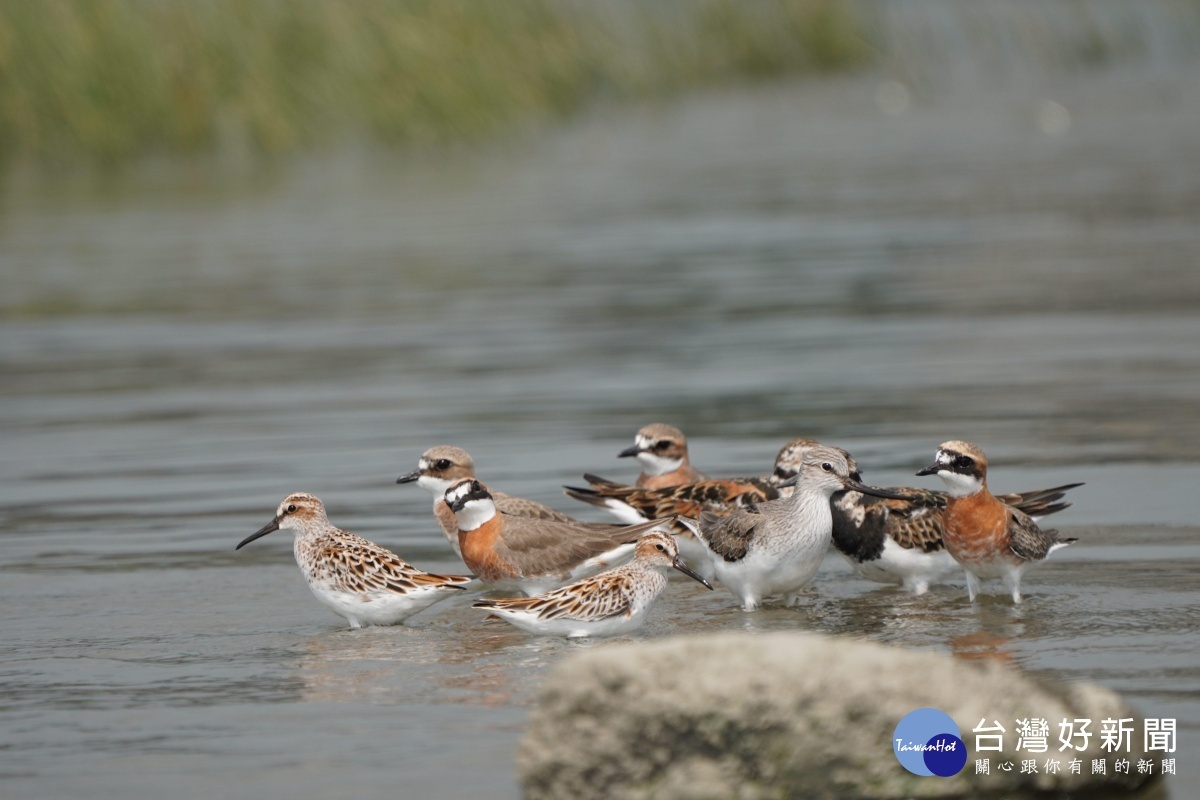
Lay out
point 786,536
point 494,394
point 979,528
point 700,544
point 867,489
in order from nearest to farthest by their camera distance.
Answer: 1. point 979,528
2. point 786,536
3. point 867,489
4. point 700,544
5. point 494,394

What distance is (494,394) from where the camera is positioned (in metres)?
17.0

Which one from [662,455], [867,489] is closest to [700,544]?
[867,489]

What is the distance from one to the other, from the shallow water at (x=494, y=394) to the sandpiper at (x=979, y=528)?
9.5 inches

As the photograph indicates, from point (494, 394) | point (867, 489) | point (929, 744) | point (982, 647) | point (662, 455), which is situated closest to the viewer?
point (929, 744)

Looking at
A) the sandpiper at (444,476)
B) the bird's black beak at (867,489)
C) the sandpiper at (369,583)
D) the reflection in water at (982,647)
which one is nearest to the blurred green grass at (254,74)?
the sandpiper at (444,476)

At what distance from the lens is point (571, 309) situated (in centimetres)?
2205

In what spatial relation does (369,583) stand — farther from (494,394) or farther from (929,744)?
(494,394)

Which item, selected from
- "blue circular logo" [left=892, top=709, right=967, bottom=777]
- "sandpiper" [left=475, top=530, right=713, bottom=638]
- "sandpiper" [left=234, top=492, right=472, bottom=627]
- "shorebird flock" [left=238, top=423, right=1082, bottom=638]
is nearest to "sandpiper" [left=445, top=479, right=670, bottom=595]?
"shorebird flock" [left=238, top=423, right=1082, bottom=638]

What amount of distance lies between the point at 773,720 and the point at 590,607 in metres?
3.23

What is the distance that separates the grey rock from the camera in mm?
6477

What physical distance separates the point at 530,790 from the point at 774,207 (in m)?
24.3

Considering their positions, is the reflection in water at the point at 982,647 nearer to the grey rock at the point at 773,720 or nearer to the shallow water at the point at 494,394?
the shallow water at the point at 494,394

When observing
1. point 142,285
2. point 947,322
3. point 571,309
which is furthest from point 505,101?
point 947,322

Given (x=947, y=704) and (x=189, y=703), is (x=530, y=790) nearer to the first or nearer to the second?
(x=947, y=704)
